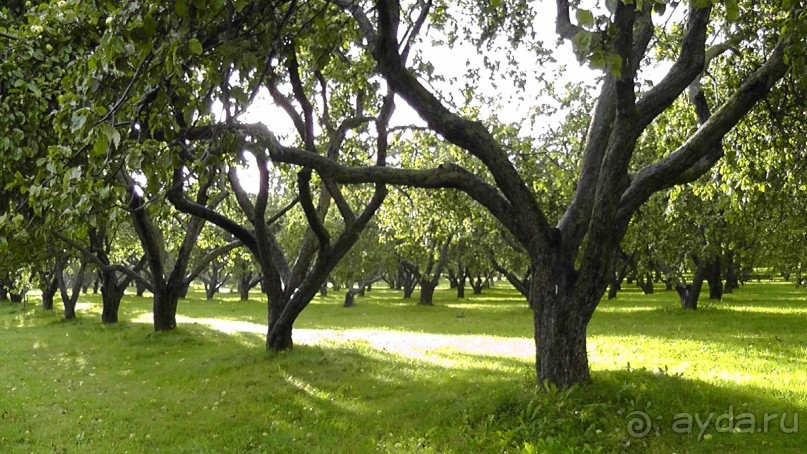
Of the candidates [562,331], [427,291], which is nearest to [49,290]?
[427,291]

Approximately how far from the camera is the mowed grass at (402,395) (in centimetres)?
772

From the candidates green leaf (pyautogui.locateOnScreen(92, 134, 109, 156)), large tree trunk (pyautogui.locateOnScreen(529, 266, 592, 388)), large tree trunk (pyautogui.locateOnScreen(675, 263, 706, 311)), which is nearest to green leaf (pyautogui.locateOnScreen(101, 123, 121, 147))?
green leaf (pyautogui.locateOnScreen(92, 134, 109, 156))

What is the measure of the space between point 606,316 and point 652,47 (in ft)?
55.6

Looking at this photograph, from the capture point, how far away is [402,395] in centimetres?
1085

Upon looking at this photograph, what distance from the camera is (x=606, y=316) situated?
27547 mm

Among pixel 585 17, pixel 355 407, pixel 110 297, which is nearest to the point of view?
pixel 585 17

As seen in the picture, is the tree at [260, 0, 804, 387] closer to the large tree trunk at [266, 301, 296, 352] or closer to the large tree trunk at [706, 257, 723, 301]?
the large tree trunk at [266, 301, 296, 352]

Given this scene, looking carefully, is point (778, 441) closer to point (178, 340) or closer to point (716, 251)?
point (178, 340)

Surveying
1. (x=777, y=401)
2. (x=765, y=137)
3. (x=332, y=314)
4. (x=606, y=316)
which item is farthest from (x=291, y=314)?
(x=332, y=314)

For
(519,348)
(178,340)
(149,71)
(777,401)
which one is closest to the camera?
(149,71)

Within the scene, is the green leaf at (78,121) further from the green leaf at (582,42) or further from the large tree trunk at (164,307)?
the large tree trunk at (164,307)

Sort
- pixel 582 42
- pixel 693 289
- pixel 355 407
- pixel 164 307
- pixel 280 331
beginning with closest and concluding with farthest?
pixel 582 42, pixel 355 407, pixel 280 331, pixel 164 307, pixel 693 289

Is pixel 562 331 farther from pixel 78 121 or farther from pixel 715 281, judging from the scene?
pixel 715 281

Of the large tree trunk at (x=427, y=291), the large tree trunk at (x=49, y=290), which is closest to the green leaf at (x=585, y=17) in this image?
the large tree trunk at (x=49, y=290)
